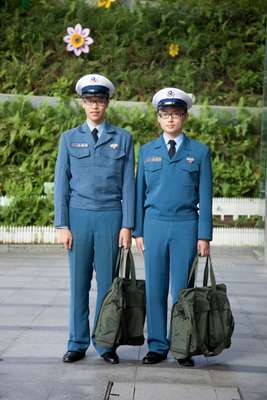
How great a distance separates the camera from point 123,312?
5.82m

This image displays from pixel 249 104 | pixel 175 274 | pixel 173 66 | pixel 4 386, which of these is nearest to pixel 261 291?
pixel 175 274

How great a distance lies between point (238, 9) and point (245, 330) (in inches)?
585

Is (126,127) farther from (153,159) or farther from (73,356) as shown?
(73,356)

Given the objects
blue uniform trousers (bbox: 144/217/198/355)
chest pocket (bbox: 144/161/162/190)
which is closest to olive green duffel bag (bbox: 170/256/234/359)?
blue uniform trousers (bbox: 144/217/198/355)

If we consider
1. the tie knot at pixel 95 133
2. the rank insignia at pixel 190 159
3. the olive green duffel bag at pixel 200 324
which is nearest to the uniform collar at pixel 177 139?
the rank insignia at pixel 190 159

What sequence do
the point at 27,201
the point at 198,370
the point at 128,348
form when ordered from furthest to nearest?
the point at 27,201
the point at 128,348
the point at 198,370

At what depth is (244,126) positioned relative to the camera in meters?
16.8

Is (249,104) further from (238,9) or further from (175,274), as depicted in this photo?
(175,274)

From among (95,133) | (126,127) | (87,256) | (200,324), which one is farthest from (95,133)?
(126,127)

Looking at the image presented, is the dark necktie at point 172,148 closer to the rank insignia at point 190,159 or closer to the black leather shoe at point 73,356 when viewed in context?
the rank insignia at point 190,159

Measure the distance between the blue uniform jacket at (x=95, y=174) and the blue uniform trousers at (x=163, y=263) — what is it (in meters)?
0.23

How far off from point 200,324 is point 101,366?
74 centimetres

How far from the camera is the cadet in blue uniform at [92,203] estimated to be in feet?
19.7

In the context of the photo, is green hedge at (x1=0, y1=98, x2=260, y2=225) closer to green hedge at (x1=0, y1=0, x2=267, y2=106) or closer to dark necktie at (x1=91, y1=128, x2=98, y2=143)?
green hedge at (x1=0, y1=0, x2=267, y2=106)
